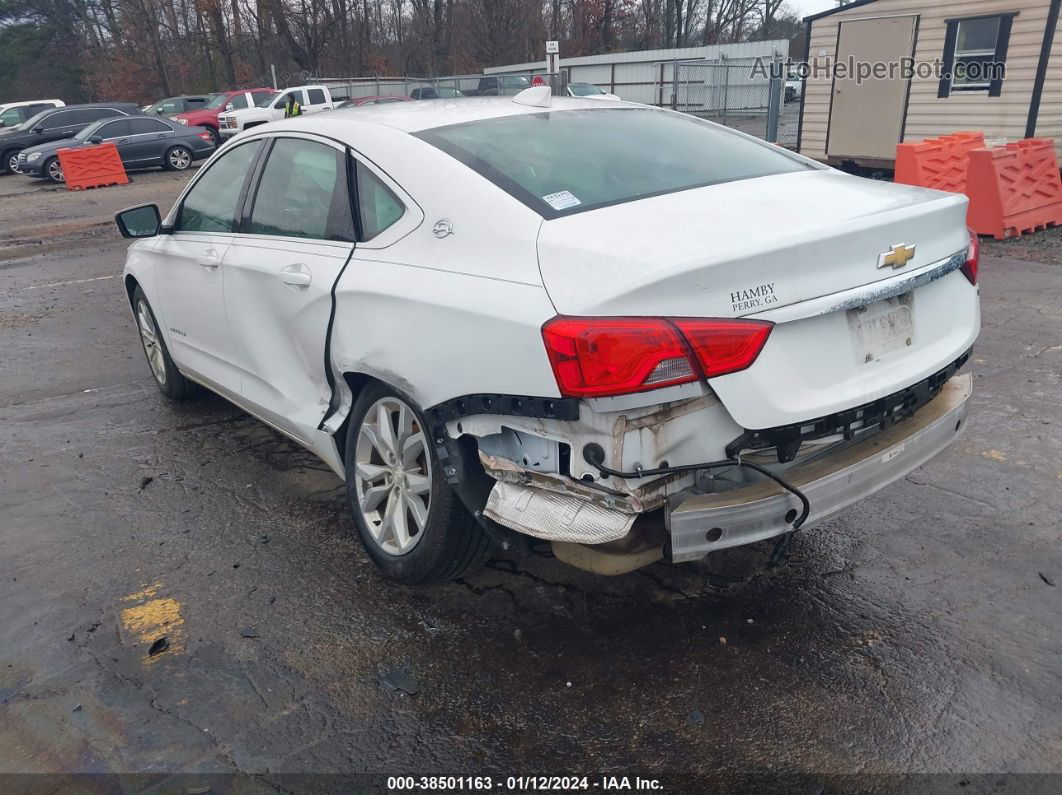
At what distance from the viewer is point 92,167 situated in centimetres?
2016

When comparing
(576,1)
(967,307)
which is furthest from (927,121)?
(576,1)

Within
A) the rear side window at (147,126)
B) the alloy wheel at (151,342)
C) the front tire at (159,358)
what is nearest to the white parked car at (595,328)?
the front tire at (159,358)

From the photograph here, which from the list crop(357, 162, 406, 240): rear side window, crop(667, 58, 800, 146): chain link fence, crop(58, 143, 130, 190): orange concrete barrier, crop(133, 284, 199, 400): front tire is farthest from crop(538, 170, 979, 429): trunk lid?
crop(667, 58, 800, 146): chain link fence

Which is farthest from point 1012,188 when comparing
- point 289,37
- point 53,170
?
point 289,37

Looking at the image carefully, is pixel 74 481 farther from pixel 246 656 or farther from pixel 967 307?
pixel 967 307

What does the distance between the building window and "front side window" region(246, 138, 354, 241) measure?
41.9 ft

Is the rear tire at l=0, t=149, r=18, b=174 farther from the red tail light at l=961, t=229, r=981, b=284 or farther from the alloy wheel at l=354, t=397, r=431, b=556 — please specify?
the red tail light at l=961, t=229, r=981, b=284

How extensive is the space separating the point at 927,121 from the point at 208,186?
12990mm

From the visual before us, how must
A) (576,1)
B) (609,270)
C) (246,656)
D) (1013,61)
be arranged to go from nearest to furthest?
(609,270) < (246,656) < (1013,61) < (576,1)

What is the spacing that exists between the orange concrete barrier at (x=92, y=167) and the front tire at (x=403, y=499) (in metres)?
19.7

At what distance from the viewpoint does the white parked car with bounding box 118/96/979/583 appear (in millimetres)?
2438

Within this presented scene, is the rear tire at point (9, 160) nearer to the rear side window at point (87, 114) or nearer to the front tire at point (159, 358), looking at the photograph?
the rear side window at point (87, 114)

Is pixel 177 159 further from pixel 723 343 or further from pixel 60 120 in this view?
pixel 723 343

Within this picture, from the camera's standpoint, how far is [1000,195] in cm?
958
